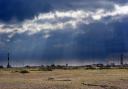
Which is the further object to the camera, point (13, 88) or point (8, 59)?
point (8, 59)

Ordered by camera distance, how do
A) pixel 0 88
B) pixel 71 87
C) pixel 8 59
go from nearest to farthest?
pixel 0 88
pixel 71 87
pixel 8 59

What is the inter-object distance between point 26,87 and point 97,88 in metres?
8.80

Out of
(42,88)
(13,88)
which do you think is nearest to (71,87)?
(42,88)

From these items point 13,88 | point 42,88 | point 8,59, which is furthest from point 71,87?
point 8,59

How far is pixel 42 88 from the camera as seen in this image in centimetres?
4262

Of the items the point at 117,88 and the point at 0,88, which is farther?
the point at 117,88

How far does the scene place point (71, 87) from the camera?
45.1 meters

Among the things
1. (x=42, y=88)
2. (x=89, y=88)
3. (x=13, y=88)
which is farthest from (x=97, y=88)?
(x=13, y=88)

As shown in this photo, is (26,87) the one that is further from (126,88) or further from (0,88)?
(126,88)

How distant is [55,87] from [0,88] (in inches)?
262

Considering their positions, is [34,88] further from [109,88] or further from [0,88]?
[109,88]

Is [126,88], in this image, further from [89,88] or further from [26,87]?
[26,87]

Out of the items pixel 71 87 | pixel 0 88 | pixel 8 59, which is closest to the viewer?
pixel 0 88

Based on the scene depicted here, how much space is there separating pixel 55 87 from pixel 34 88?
2931 mm
